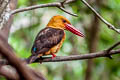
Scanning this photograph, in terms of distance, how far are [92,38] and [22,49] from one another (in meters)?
1.29

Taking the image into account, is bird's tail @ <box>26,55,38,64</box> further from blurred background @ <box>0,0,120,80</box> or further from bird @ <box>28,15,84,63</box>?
blurred background @ <box>0,0,120,80</box>

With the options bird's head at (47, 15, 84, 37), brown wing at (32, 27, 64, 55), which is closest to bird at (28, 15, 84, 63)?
A: brown wing at (32, 27, 64, 55)

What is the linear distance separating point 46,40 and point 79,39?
191cm

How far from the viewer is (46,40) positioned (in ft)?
10.7

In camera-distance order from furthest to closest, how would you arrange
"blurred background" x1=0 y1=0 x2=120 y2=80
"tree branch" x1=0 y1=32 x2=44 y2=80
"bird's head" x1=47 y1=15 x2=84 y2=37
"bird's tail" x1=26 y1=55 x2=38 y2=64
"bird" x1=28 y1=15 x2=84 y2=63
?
"blurred background" x1=0 y1=0 x2=120 y2=80 → "bird's head" x1=47 y1=15 x2=84 y2=37 → "bird" x1=28 y1=15 x2=84 y2=63 → "bird's tail" x1=26 y1=55 x2=38 y2=64 → "tree branch" x1=0 y1=32 x2=44 y2=80

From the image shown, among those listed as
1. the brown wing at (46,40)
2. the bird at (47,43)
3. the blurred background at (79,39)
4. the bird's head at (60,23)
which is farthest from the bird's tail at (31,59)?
the blurred background at (79,39)

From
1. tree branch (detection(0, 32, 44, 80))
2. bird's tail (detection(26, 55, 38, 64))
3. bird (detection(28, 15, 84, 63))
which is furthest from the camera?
bird (detection(28, 15, 84, 63))

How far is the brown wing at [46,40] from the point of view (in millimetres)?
3108

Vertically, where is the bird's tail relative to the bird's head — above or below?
above

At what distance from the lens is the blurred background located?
176 inches

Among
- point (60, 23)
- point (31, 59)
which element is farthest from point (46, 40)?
point (60, 23)

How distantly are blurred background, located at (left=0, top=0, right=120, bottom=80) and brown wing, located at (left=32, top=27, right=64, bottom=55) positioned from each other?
3.12 ft

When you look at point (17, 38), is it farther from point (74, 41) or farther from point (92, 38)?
point (92, 38)

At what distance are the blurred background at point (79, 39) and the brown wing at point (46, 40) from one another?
3.12 feet
